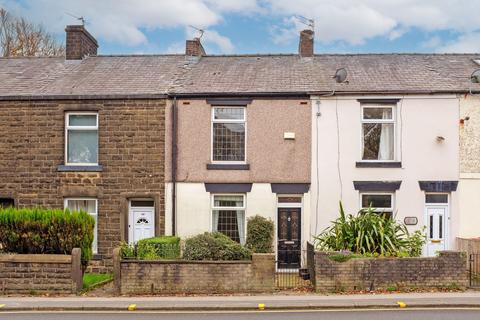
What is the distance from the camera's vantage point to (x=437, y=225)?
733 inches

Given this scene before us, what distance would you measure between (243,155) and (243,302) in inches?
281

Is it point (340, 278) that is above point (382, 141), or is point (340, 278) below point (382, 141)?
below

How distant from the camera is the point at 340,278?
46.5 ft

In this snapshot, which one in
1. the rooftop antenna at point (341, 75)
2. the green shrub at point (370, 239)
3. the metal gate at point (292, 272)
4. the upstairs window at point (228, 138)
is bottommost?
the metal gate at point (292, 272)

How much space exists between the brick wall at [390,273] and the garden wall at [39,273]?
6452 millimetres

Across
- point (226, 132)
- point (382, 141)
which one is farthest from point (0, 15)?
point (382, 141)

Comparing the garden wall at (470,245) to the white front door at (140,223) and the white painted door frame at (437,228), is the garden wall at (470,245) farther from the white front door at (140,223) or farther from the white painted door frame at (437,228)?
the white front door at (140,223)

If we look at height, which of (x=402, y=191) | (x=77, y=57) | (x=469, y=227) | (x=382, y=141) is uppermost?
(x=77, y=57)

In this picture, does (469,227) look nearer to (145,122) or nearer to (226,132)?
(226,132)

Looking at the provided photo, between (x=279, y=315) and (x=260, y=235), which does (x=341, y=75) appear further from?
(x=279, y=315)

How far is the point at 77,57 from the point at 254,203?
32.2ft

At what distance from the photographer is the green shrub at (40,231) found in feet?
48.2

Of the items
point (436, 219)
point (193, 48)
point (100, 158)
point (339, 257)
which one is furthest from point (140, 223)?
point (436, 219)

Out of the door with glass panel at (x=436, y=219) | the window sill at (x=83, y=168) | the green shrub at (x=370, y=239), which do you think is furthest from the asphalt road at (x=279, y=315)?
the window sill at (x=83, y=168)
